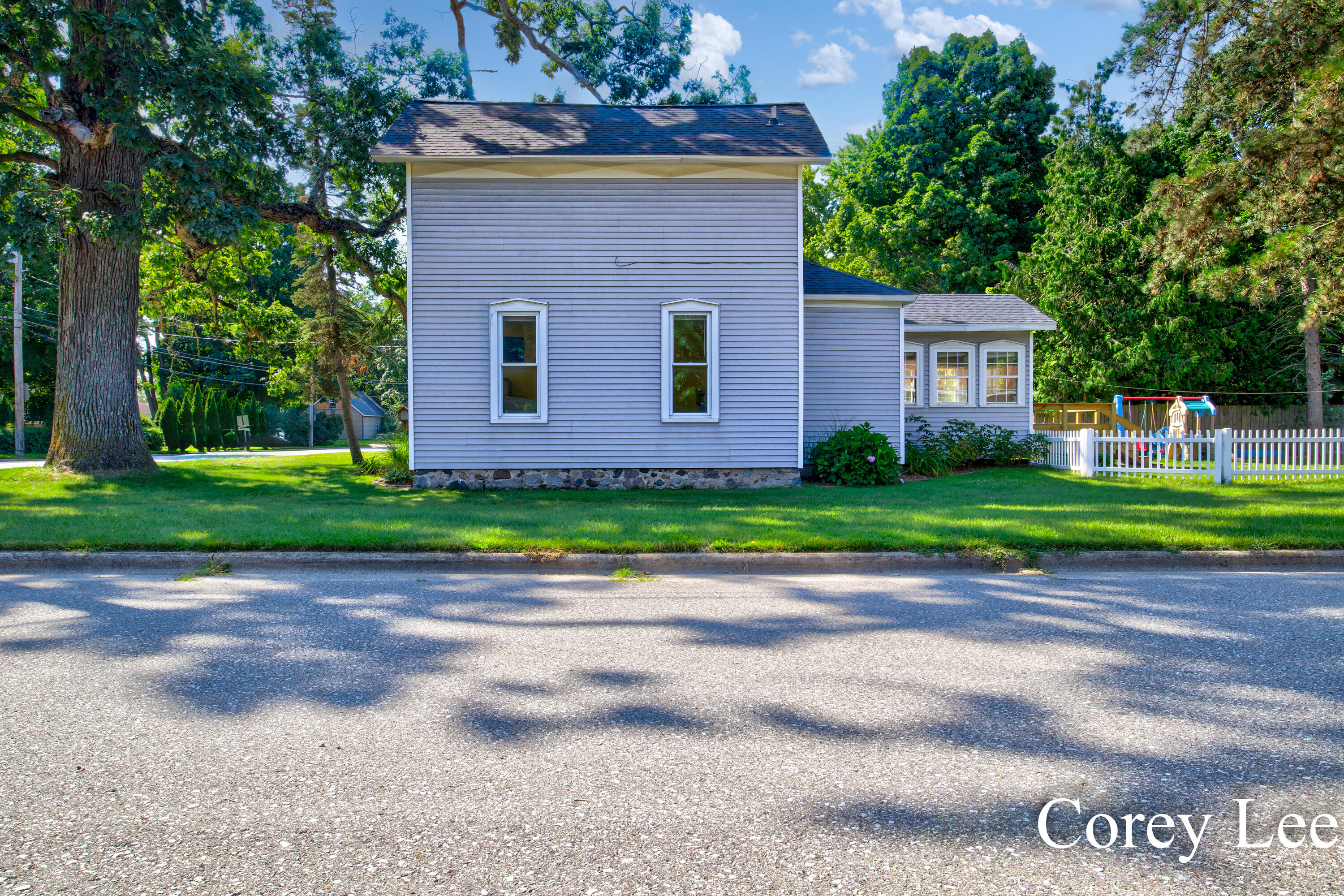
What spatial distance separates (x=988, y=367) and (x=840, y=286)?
5572 mm

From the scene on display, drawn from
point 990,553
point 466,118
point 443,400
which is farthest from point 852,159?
point 990,553

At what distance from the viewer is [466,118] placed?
1489 cm

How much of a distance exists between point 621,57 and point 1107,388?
59.7 ft

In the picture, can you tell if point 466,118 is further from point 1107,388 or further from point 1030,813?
point 1107,388

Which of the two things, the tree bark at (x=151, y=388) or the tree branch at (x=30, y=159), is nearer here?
the tree branch at (x=30, y=159)

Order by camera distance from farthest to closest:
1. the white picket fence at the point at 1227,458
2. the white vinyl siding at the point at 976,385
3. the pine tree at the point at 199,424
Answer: the pine tree at the point at 199,424 < the white vinyl siding at the point at 976,385 < the white picket fence at the point at 1227,458

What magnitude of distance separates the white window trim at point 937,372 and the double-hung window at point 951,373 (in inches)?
0.4

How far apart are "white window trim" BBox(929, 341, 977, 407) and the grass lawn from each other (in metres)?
4.85

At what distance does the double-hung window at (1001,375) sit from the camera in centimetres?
1909

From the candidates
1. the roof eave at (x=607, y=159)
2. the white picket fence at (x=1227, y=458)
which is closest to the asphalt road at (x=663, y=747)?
the roof eave at (x=607, y=159)

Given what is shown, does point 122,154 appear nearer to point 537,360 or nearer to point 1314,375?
point 537,360

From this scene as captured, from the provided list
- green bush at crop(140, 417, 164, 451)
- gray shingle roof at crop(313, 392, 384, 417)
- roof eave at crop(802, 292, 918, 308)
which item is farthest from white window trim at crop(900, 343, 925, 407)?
gray shingle roof at crop(313, 392, 384, 417)

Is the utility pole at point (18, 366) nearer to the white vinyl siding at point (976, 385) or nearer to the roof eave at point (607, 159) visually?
the roof eave at point (607, 159)

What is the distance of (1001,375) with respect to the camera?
19141 millimetres
